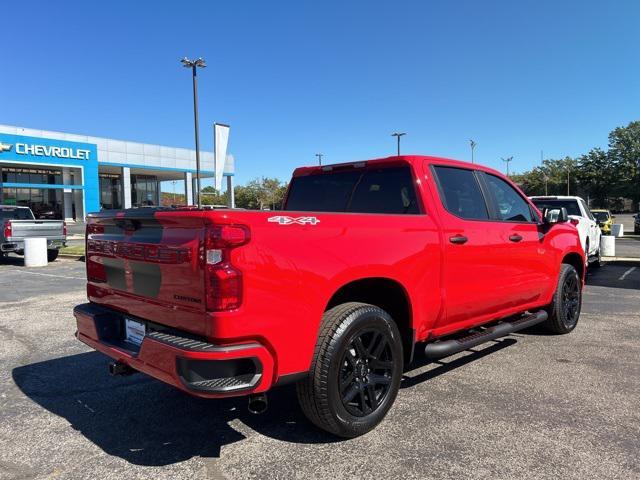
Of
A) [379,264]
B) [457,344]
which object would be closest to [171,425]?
[379,264]

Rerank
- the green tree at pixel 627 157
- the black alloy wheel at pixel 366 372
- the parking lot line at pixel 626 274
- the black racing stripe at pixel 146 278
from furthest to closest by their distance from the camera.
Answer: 1. the green tree at pixel 627 157
2. the parking lot line at pixel 626 274
3. the black alloy wheel at pixel 366 372
4. the black racing stripe at pixel 146 278

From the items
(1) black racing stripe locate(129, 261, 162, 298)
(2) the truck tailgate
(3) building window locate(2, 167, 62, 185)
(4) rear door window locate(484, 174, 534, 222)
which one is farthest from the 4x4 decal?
(3) building window locate(2, 167, 62, 185)

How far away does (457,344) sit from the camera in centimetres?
399

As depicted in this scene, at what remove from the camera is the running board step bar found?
12.6ft

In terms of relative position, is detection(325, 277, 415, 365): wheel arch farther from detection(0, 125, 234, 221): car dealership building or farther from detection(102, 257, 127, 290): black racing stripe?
detection(0, 125, 234, 221): car dealership building

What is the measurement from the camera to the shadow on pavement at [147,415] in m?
3.28

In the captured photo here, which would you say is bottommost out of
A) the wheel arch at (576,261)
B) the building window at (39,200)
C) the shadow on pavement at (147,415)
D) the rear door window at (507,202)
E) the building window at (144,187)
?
the shadow on pavement at (147,415)

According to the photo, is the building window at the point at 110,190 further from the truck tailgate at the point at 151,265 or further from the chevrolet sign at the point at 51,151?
the truck tailgate at the point at 151,265

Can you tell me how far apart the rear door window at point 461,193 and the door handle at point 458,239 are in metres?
0.23

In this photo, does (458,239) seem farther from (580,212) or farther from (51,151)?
(51,151)

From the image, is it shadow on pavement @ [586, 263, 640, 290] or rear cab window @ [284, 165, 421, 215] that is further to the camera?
shadow on pavement @ [586, 263, 640, 290]

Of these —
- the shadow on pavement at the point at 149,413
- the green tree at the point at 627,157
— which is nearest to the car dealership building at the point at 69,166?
the shadow on pavement at the point at 149,413

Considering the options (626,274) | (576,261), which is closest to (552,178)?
(626,274)

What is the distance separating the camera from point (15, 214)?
1647cm
